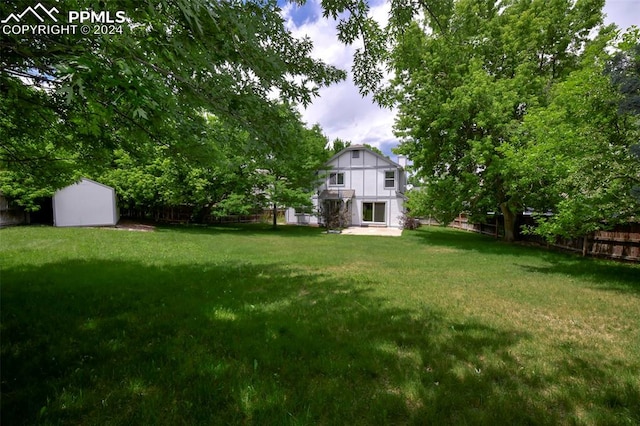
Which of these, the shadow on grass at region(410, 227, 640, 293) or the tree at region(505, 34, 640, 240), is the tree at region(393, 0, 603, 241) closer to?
the shadow on grass at region(410, 227, 640, 293)

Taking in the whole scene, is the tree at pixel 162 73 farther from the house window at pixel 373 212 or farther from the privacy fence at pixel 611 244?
the house window at pixel 373 212

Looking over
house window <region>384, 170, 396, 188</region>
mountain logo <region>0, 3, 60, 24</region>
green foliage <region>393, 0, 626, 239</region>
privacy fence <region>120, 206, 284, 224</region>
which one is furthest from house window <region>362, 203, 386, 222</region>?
mountain logo <region>0, 3, 60, 24</region>

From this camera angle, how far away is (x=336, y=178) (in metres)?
25.5

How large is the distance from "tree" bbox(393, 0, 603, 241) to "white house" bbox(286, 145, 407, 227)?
795 cm

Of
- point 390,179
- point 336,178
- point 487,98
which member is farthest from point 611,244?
point 336,178

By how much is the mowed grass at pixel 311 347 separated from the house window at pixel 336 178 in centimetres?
1856

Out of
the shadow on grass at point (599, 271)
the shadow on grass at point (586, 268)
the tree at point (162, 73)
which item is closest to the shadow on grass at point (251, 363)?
the tree at point (162, 73)

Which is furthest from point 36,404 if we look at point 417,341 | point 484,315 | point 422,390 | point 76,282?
point 484,315

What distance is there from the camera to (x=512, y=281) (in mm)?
6934

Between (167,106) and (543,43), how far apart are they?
1956 cm

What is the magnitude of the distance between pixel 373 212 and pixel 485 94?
13.2 meters

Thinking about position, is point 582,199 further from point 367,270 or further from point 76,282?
point 76,282

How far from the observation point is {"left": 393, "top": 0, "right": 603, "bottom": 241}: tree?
12.7 m

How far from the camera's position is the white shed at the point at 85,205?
656 inches
